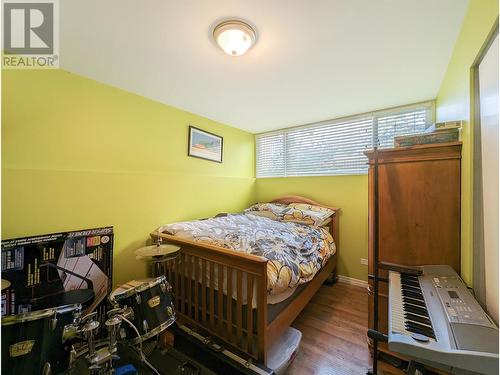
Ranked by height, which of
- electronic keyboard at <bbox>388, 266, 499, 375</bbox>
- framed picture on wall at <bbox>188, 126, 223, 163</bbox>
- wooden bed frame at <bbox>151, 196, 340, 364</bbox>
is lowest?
wooden bed frame at <bbox>151, 196, 340, 364</bbox>

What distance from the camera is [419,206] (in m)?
1.44

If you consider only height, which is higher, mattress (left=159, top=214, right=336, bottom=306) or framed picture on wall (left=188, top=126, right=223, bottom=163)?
framed picture on wall (left=188, top=126, right=223, bottom=163)

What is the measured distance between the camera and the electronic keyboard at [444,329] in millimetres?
699

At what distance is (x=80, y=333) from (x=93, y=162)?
1.48 meters

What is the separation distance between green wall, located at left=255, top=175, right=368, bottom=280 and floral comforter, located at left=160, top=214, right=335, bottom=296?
15.1 inches

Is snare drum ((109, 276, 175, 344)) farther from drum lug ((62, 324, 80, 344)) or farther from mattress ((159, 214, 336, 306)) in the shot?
mattress ((159, 214, 336, 306))

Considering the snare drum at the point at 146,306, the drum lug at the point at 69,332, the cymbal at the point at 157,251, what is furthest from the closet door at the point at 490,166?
the drum lug at the point at 69,332

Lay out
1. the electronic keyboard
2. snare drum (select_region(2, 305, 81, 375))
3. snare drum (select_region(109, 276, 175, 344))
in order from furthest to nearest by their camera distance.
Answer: snare drum (select_region(109, 276, 175, 344)), snare drum (select_region(2, 305, 81, 375)), the electronic keyboard

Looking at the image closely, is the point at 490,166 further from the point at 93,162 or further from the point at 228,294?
the point at 93,162

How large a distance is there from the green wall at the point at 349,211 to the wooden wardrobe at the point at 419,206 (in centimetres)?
135

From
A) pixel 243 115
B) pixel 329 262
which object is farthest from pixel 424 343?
pixel 243 115

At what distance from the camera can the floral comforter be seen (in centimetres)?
161

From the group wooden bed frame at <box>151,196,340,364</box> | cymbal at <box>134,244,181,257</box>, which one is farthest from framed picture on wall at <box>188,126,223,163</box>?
cymbal at <box>134,244,181,257</box>

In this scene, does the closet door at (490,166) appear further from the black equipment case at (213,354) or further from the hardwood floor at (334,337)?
the black equipment case at (213,354)
